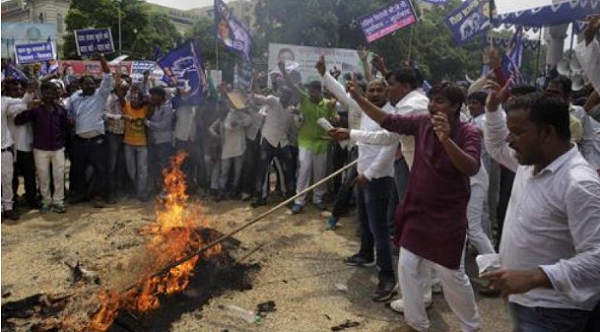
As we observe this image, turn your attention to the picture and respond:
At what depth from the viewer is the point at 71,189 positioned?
30.2ft

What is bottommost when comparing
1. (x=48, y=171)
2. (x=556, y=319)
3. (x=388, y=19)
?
(x=48, y=171)

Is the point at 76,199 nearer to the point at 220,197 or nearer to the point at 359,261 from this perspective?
the point at 220,197

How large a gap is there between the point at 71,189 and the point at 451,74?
3804 centimetres

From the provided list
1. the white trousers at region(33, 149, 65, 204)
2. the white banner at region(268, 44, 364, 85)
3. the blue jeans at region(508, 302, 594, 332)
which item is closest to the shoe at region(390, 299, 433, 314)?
the blue jeans at region(508, 302, 594, 332)

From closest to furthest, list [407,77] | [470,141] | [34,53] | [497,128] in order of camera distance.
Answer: [497,128] < [470,141] < [407,77] < [34,53]

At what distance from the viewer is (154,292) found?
4852 millimetres

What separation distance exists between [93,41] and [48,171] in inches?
157

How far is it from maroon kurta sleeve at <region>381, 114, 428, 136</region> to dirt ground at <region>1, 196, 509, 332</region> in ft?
5.47

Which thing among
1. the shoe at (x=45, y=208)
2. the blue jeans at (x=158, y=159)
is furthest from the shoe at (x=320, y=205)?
the shoe at (x=45, y=208)

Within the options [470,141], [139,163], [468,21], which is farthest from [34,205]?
[468,21]

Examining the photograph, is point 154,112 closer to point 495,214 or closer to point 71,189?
point 71,189

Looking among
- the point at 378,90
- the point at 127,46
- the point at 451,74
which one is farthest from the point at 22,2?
the point at 378,90

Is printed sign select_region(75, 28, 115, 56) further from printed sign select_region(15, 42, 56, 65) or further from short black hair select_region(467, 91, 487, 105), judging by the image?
short black hair select_region(467, 91, 487, 105)

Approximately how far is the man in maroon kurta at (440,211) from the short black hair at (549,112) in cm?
123
